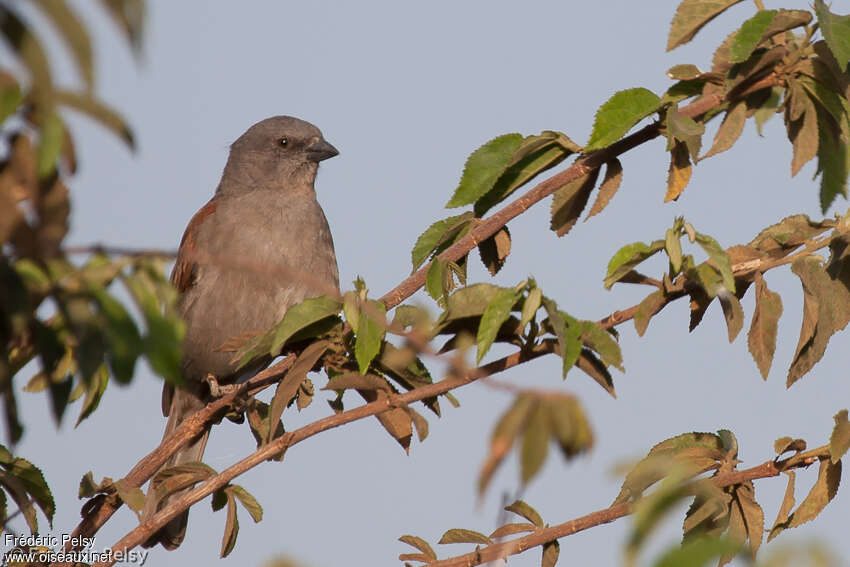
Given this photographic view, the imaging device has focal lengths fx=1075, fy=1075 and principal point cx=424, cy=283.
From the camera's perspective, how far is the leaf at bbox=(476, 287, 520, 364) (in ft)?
7.70

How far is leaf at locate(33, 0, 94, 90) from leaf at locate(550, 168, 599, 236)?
2174 mm

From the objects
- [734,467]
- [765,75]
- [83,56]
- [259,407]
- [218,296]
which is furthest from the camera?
[218,296]

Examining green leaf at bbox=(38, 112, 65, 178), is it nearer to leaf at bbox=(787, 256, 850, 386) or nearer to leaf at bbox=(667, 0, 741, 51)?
leaf at bbox=(787, 256, 850, 386)

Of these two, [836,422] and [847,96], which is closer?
[836,422]

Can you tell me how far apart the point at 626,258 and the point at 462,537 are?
95 cm

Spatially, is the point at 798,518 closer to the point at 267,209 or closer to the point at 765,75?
the point at 765,75

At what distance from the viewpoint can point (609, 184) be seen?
3.22 meters

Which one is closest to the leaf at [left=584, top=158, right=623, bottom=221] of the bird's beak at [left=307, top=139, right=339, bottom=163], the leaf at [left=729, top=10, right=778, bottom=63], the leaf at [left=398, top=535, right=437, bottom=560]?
the leaf at [left=729, top=10, right=778, bottom=63]

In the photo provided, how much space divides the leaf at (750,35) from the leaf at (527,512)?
4.29 ft

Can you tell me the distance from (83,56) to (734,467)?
6.98 ft

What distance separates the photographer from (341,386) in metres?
2.78

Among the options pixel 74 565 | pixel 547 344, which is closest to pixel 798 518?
pixel 547 344

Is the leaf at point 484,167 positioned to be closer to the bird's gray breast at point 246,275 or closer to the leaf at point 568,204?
the leaf at point 568,204

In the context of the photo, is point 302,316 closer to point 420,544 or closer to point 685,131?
point 420,544
